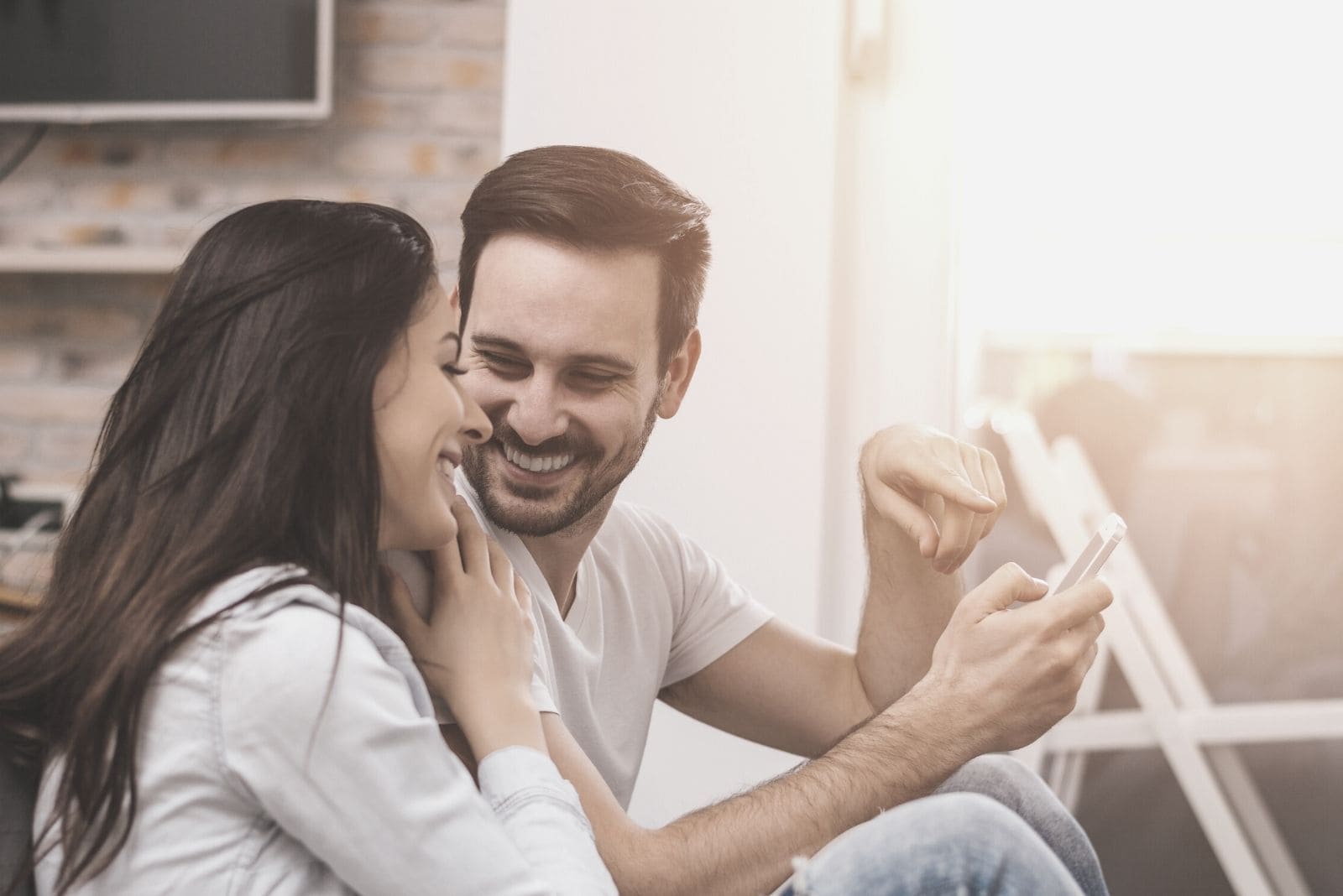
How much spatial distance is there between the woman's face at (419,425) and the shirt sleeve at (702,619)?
1.68 ft

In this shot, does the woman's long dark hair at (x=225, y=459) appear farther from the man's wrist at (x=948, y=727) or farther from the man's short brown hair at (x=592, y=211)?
the man's wrist at (x=948, y=727)

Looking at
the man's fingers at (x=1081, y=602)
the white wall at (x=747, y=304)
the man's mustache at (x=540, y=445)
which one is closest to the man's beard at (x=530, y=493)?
the man's mustache at (x=540, y=445)

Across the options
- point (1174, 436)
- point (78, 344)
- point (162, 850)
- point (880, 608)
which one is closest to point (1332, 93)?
point (1174, 436)

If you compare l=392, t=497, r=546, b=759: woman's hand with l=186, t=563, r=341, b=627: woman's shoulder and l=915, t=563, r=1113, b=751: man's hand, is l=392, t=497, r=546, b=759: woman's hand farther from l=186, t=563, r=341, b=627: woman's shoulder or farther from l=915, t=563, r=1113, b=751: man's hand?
l=915, t=563, r=1113, b=751: man's hand

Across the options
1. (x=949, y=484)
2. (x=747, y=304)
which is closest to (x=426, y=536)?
(x=949, y=484)

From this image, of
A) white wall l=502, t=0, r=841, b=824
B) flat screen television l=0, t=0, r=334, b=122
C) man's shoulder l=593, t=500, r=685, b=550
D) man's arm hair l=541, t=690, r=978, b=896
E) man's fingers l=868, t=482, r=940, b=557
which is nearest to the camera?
man's arm hair l=541, t=690, r=978, b=896

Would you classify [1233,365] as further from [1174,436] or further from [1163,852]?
[1163,852]

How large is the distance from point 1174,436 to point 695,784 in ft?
2.88

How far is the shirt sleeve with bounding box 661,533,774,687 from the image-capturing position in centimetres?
139

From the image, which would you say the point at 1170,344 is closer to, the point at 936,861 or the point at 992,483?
the point at 992,483

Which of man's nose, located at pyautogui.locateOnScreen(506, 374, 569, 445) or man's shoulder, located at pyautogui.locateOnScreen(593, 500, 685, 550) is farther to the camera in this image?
man's shoulder, located at pyautogui.locateOnScreen(593, 500, 685, 550)

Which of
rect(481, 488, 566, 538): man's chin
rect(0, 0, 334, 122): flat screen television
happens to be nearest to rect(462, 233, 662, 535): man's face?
rect(481, 488, 566, 538): man's chin

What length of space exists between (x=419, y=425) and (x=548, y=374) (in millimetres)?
338

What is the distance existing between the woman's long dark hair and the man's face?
0.99 feet
